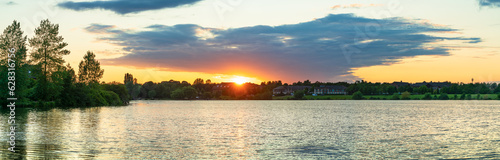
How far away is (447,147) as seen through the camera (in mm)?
32031

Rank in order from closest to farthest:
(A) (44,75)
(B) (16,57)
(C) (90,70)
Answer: (B) (16,57), (A) (44,75), (C) (90,70)

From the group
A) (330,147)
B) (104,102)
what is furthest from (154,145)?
(104,102)

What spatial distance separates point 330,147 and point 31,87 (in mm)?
86500

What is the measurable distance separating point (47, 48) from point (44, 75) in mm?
6727

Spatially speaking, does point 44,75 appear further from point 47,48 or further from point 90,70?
point 90,70

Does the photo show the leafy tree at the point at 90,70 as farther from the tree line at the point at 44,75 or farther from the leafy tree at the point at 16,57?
the leafy tree at the point at 16,57

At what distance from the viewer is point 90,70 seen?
416 feet

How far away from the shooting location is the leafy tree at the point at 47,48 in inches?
3831

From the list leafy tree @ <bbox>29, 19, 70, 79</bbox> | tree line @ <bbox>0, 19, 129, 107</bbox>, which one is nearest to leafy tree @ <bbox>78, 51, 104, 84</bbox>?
tree line @ <bbox>0, 19, 129, 107</bbox>

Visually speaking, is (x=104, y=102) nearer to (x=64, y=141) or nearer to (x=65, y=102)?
(x=65, y=102)

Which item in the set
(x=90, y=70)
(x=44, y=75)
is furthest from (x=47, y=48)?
(x=90, y=70)

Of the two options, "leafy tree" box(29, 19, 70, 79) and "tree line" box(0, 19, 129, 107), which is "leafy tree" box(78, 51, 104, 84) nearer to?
"tree line" box(0, 19, 129, 107)

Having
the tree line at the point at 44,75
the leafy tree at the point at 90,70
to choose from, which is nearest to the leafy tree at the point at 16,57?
the tree line at the point at 44,75

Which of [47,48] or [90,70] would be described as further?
[90,70]
